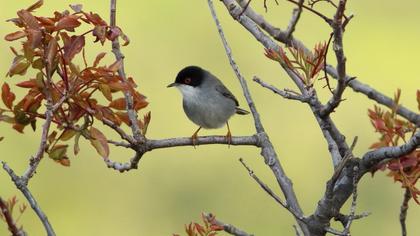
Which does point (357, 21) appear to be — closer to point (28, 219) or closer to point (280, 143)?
point (280, 143)

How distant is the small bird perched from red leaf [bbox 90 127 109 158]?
273 centimetres

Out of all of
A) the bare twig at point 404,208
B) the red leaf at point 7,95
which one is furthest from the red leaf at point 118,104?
the bare twig at point 404,208

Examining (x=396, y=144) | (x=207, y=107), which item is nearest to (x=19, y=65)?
(x=396, y=144)

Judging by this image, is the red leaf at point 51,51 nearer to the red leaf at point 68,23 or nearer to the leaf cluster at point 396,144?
the red leaf at point 68,23

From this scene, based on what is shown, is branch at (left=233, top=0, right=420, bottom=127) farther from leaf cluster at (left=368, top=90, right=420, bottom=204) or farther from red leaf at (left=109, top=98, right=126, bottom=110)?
red leaf at (left=109, top=98, right=126, bottom=110)

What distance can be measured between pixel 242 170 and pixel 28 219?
1.91m

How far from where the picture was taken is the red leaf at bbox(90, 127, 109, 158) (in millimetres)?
2256

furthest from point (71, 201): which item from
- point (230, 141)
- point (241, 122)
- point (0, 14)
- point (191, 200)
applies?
point (230, 141)

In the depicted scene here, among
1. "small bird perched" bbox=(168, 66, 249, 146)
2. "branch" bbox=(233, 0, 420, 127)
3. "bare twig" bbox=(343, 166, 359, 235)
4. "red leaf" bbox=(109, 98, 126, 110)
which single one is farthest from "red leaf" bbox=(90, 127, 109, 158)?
"small bird perched" bbox=(168, 66, 249, 146)

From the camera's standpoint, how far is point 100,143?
227 centimetres

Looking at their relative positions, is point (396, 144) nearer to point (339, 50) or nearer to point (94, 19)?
point (339, 50)

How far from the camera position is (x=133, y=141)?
2.62 m

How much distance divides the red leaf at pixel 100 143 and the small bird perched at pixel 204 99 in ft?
8.94

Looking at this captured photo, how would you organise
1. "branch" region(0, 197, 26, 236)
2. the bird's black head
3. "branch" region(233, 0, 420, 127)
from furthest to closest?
1. the bird's black head
2. "branch" region(233, 0, 420, 127)
3. "branch" region(0, 197, 26, 236)
